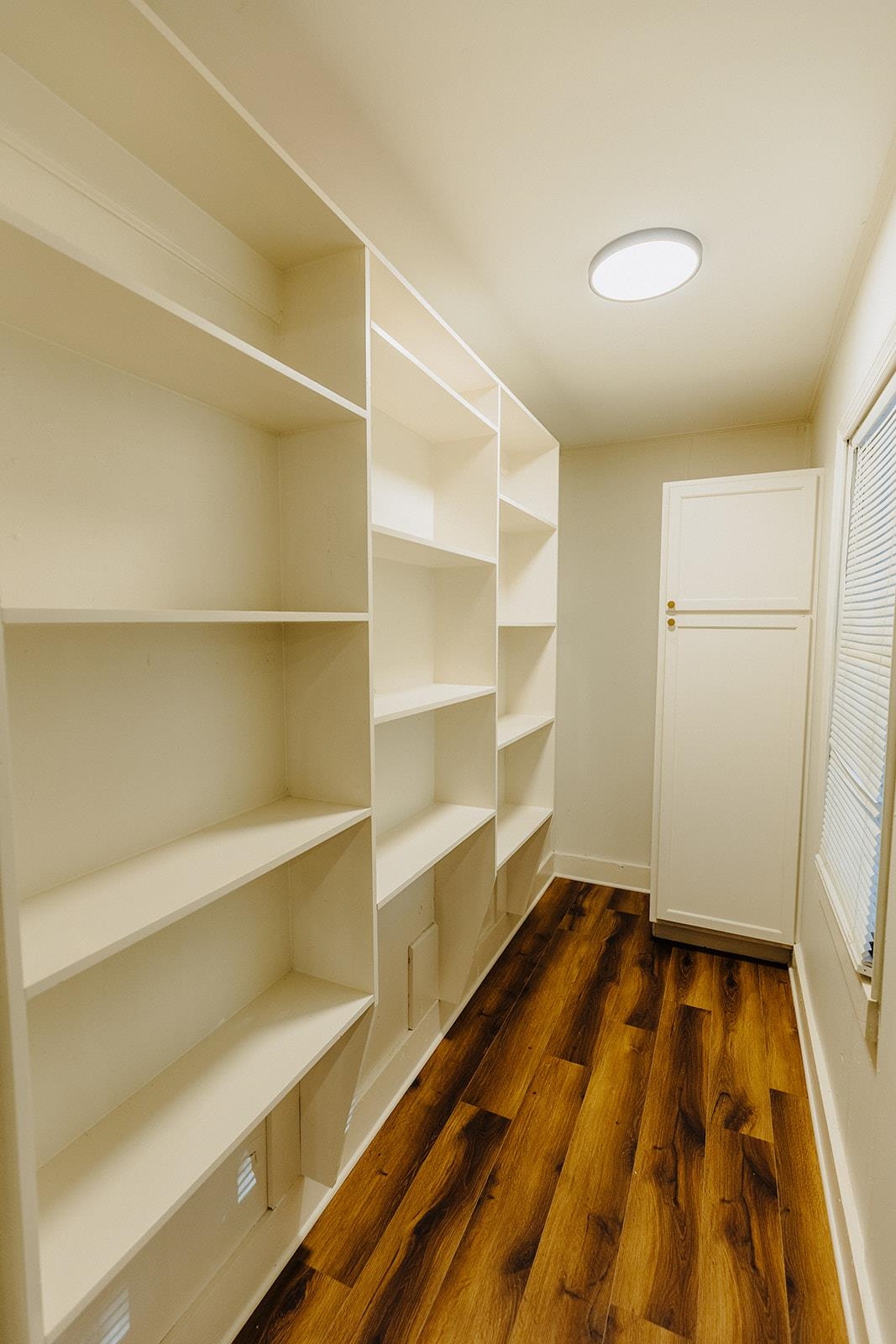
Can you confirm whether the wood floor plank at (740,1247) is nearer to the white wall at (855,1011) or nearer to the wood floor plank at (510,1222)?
the white wall at (855,1011)

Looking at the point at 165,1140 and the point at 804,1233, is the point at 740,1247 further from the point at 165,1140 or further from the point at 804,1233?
the point at 165,1140

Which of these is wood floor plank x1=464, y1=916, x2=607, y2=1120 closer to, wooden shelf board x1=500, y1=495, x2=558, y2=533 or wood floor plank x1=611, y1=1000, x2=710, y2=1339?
wood floor plank x1=611, y1=1000, x2=710, y2=1339

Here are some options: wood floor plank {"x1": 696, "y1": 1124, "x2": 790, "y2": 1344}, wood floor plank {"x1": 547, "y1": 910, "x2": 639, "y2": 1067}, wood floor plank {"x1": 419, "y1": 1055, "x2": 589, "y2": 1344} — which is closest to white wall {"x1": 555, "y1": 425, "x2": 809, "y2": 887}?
wood floor plank {"x1": 547, "y1": 910, "x2": 639, "y2": 1067}

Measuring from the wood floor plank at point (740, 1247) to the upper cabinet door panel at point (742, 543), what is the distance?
6.03 feet

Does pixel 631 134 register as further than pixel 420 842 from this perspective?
No

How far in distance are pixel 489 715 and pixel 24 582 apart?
138cm

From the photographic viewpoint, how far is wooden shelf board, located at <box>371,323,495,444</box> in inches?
55.1

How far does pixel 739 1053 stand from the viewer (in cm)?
202

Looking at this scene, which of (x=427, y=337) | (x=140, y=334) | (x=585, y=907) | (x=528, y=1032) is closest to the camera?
(x=140, y=334)

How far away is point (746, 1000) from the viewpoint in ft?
7.57

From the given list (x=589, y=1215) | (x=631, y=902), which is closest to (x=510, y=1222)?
(x=589, y=1215)

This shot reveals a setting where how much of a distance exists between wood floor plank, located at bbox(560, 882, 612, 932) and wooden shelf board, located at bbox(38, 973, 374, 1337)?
1.87m

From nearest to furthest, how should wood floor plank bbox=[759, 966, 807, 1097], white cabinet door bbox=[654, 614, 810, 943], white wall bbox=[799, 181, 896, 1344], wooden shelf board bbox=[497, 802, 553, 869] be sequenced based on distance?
white wall bbox=[799, 181, 896, 1344]
wood floor plank bbox=[759, 966, 807, 1097]
wooden shelf board bbox=[497, 802, 553, 869]
white cabinet door bbox=[654, 614, 810, 943]

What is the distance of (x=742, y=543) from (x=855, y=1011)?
1718 millimetres
